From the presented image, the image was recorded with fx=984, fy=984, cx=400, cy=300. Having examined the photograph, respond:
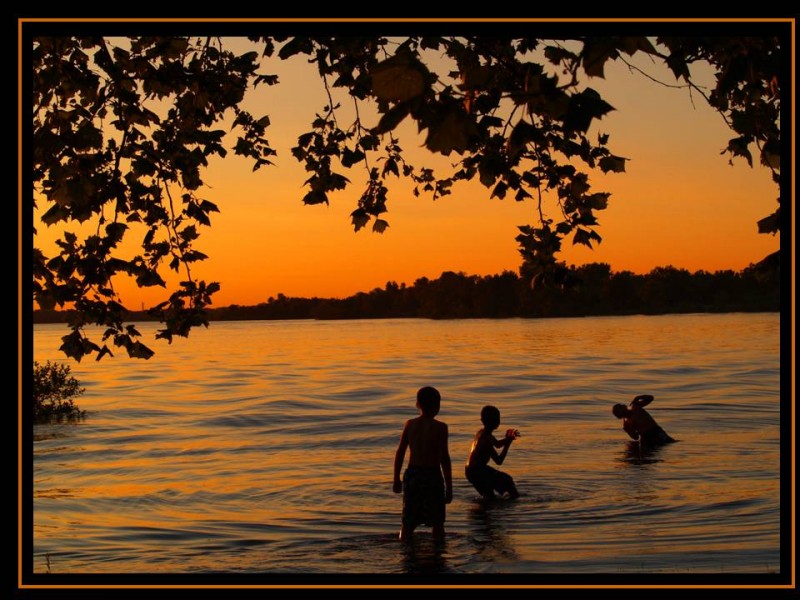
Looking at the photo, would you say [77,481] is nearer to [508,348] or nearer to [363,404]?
[363,404]

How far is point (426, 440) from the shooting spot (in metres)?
11.1

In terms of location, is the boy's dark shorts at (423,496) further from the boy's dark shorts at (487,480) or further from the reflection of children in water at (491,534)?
the boy's dark shorts at (487,480)

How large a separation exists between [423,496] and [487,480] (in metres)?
4.82

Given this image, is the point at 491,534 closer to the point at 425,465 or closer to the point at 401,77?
the point at 425,465

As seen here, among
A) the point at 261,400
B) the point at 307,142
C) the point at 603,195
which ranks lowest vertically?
the point at 261,400

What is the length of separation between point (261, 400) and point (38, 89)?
3774cm

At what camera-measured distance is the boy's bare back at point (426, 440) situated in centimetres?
1116

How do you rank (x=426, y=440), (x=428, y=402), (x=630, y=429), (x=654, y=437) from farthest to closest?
(x=654, y=437)
(x=630, y=429)
(x=428, y=402)
(x=426, y=440)

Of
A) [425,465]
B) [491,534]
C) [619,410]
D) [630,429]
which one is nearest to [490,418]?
[491,534]

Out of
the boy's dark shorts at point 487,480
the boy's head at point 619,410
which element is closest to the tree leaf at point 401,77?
the boy's dark shorts at point 487,480

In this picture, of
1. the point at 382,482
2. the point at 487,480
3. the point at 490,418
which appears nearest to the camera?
the point at 490,418

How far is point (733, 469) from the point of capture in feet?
73.8

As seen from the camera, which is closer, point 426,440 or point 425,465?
point 426,440
